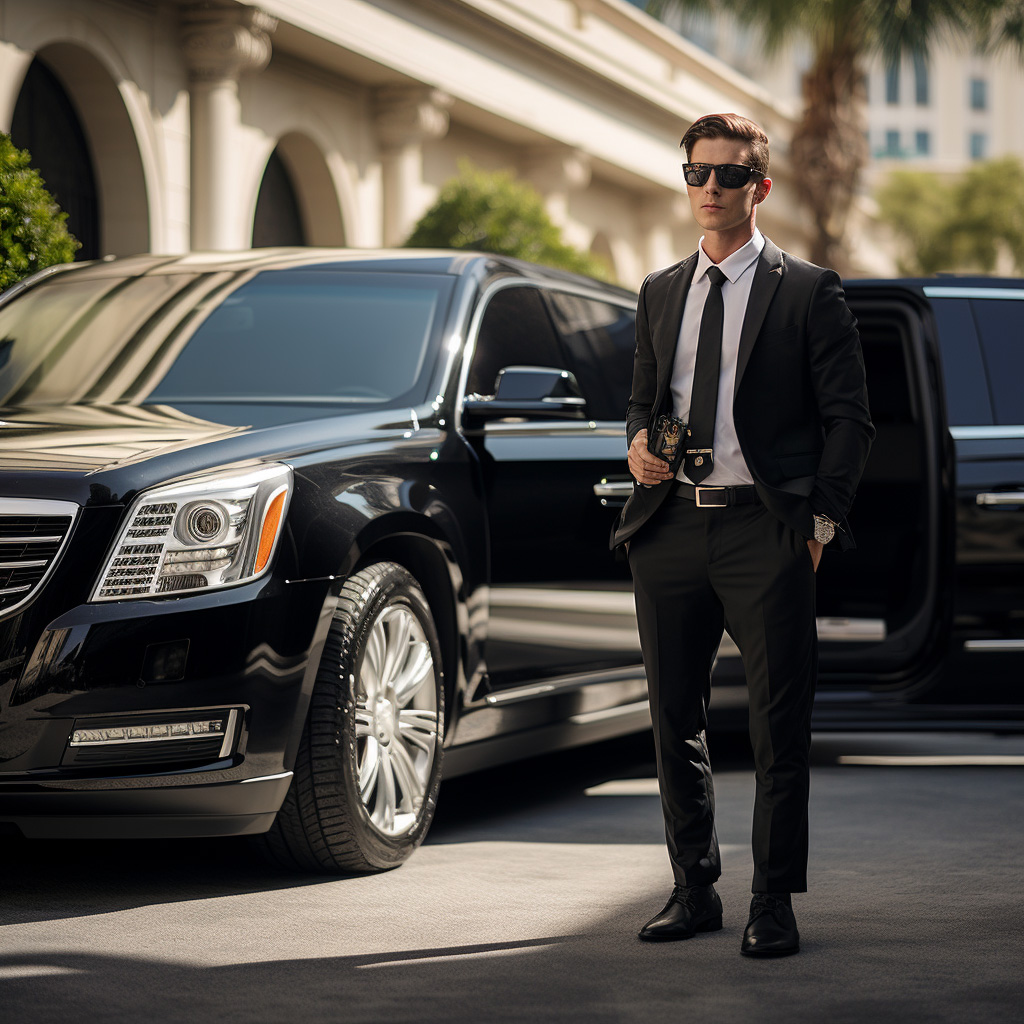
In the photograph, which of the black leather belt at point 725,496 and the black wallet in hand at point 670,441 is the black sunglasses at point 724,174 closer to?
the black wallet in hand at point 670,441

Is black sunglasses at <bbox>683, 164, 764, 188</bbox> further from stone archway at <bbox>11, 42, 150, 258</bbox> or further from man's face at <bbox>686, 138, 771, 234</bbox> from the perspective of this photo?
stone archway at <bbox>11, 42, 150, 258</bbox>

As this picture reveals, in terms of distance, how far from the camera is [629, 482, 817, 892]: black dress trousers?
4059 millimetres

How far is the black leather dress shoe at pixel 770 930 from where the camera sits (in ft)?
13.1

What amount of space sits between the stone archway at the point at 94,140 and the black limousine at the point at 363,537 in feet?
34.9

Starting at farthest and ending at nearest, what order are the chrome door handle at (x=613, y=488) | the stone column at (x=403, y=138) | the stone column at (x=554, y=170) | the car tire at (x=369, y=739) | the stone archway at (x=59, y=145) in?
the stone column at (x=554, y=170) < the stone column at (x=403, y=138) < the stone archway at (x=59, y=145) < the chrome door handle at (x=613, y=488) < the car tire at (x=369, y=739)

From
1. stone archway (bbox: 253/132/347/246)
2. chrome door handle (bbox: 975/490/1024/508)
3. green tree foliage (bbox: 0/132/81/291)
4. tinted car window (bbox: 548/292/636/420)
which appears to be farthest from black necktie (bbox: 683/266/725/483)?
stone archway (bbox: 253/132/347/246)

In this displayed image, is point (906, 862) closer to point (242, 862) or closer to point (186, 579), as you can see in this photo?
point (242, 862)

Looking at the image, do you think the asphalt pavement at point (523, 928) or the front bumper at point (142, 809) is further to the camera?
the front bumper at point (142, 809)

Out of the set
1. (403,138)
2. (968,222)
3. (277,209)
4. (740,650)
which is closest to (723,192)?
(740,650)

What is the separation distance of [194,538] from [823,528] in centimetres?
155

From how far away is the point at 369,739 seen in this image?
4852 millimetres

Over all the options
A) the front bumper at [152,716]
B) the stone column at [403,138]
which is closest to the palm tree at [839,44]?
the stone column at [403,138]

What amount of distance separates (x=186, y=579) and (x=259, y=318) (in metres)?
1.61

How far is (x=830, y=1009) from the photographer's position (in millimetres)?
3578
